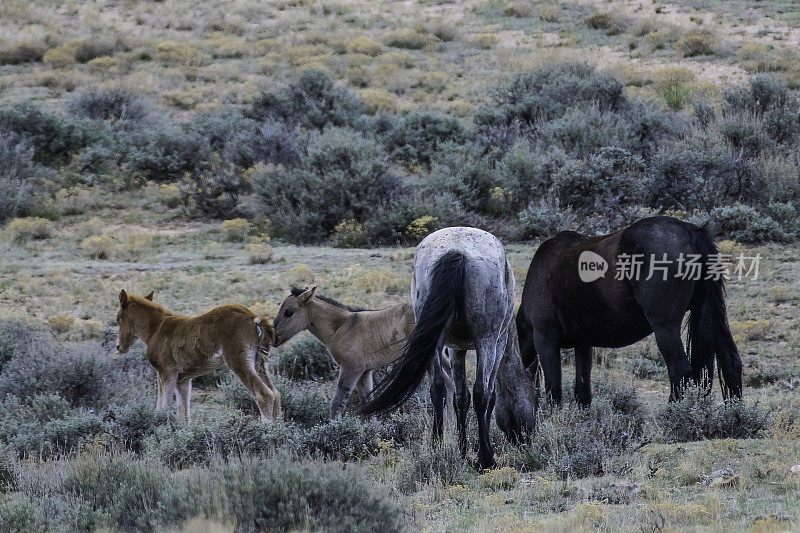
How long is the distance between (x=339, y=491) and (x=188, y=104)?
1108 inches

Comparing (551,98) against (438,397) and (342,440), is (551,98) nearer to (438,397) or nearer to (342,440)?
(342,440)

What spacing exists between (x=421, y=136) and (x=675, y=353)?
18.1 meters

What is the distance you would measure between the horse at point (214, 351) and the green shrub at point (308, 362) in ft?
7.12

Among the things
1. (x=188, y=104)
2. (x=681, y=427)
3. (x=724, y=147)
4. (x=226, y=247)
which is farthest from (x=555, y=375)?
(x=188, y=104)

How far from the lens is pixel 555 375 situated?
8695 mm

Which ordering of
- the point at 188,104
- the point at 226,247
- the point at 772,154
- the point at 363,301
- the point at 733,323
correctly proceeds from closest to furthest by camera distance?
the point at 733,323, the point at 363,301, the point at 226,247, the point at 772,154, the point at 188,104

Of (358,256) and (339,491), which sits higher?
(339,491)

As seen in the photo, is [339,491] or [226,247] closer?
[339,491]

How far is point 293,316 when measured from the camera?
9867mm

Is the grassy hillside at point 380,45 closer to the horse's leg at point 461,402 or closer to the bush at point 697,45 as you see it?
the bush at point 697,45

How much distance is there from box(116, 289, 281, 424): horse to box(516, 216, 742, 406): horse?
266 centimetres

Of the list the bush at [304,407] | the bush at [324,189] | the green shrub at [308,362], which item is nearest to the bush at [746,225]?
the bush at [324,189]

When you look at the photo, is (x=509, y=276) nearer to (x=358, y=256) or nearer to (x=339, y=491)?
(x=339, y=491)

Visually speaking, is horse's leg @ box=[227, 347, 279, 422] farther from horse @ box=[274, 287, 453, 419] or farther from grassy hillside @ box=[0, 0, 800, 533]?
horse @ box=[274, 287, 453, 419]
